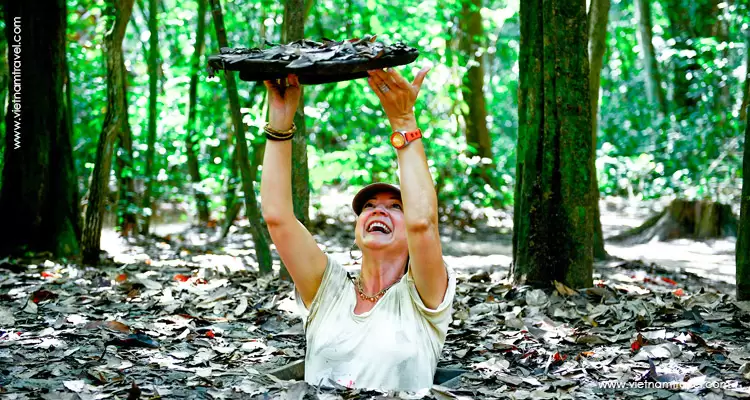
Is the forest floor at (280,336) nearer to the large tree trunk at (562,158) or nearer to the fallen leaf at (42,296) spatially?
the fallen leaf at (42,296)

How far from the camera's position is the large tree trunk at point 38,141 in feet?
22.5

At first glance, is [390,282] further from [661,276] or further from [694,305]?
[661,276]

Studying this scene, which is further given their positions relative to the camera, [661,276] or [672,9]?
[672,9]

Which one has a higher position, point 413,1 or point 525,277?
point 413,1

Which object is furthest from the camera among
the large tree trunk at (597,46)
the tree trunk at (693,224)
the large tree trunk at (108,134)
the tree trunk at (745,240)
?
the tree trunk at (693,224)

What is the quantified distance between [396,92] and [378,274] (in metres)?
0.80

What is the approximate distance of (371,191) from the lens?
3.40 metres

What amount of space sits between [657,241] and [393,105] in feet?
26.8

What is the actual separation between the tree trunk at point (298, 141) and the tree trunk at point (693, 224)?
19.1ft

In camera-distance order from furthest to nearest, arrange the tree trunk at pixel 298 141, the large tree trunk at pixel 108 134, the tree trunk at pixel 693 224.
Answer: the tree trunk at pixel 693 224 < the large tree trunk at pixel 108 134 < the tree trunk at pixel 298 141

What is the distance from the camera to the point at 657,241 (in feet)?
33.9

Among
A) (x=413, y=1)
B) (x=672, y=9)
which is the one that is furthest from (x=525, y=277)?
(x=672, y=9)

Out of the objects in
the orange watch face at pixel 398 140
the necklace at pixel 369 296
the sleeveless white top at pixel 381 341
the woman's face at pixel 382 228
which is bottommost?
the sleeveless white top at pixel 381 341

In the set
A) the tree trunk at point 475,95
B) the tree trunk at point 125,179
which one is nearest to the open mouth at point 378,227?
the tree trunk at point 125,179
